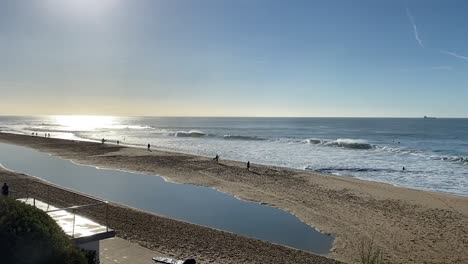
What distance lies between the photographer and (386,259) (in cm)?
1572

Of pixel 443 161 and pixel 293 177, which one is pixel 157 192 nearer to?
pixel 293 177

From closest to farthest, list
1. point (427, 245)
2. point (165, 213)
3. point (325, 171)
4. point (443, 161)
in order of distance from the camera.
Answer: point (427, 245) → point (165, 213) → point (325, 171) → point (443, 161)

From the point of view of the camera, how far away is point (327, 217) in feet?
71.8

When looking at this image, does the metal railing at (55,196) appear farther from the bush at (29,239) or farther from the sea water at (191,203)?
the bush at (29,239)

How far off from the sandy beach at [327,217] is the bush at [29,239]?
26.9 feet

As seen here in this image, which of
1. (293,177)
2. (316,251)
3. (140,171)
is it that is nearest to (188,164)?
(140,171)

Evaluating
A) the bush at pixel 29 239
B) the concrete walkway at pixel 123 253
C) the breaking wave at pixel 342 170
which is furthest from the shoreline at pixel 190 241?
the breaking wave at pixel 342 170

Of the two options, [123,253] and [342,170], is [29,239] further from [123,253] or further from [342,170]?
[342,170]

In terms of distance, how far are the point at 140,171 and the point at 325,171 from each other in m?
17.7

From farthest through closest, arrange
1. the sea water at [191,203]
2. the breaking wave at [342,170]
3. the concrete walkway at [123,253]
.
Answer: the breaking wave at [342,170] → the sea water at [191,203] → the concrete walkway at [123,253]

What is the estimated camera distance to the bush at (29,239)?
6.16 m

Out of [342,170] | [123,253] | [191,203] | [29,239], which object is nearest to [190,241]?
[123,253]

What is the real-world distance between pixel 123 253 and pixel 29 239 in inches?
304

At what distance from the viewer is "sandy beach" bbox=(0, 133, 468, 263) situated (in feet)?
51.5
